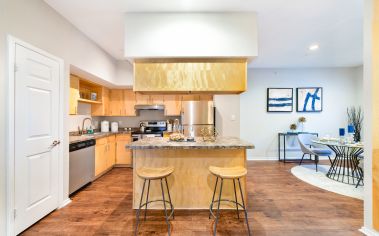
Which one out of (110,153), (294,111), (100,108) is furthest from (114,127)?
(294,111)

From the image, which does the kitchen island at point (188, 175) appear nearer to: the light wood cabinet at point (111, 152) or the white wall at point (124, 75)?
the light wood cabinet at point (111, 152)

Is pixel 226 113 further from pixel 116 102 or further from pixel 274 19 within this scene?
pixel 116 102

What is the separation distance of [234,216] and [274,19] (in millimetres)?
2936

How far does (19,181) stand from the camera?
207 cm

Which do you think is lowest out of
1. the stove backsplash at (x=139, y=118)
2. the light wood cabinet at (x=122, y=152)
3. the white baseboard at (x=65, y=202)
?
the white baseboard at (x=65, y=202)

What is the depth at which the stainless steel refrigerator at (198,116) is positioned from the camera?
15.3ft

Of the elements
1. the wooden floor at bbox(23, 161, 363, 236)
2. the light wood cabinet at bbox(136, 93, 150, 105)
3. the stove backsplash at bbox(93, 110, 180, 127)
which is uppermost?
the light wood cabinet at bbox(136, 93, 150, 105)

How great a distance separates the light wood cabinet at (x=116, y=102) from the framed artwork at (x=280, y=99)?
4.31m

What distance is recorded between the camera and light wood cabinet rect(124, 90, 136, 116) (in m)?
5.22

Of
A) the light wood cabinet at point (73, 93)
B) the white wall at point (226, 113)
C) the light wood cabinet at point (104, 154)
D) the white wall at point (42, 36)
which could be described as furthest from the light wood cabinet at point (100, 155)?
the white wall at point (226, 113)

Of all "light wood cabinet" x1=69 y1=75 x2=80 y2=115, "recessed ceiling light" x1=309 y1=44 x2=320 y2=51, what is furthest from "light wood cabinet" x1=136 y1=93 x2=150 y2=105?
"recessed ceiling light" x1=309 y1=44 x2=320 y2=51

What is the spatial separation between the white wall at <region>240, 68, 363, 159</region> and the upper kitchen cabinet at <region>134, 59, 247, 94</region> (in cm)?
292

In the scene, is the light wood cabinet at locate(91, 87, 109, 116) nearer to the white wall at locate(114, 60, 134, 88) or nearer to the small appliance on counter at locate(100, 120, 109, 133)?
the small appliance on counter at locate(100, 120, 109, 133)

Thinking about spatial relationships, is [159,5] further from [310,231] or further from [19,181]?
[310,231]
